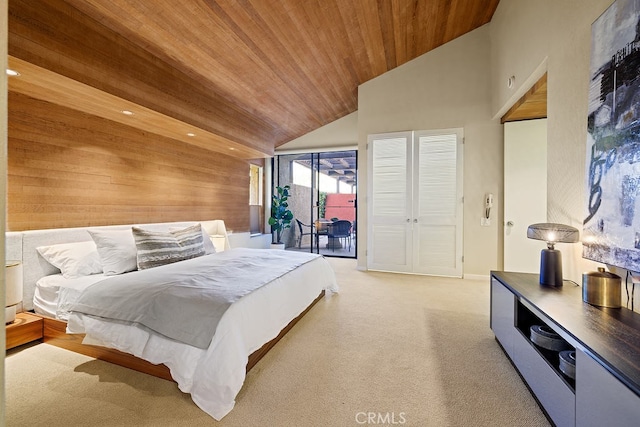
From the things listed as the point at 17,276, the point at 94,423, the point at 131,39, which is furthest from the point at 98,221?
the point at 94,423

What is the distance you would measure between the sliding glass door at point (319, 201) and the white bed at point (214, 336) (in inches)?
160

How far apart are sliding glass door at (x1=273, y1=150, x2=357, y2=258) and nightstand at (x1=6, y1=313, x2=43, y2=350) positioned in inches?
192

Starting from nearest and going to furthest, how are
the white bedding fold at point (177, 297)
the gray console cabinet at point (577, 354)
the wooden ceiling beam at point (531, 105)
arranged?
the gray console cabinet at point (577, 354) → the white bedding fold at point (177, 297) → the wooden ceiling beam at point (531, 105)

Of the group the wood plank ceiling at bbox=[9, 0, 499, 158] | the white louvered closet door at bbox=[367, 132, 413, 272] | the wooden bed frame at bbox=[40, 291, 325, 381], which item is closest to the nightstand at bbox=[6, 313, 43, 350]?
the wooden bed frame at bbox=[40, 291, 325, 381]

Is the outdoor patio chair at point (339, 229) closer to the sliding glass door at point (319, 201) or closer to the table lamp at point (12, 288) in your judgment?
the sliding glass door at point (319, 201)

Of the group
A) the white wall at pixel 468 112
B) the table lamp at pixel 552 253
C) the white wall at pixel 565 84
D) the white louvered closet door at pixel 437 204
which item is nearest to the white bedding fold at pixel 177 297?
the table lamp at pixel 552 253

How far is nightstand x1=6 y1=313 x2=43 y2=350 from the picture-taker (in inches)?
85.8

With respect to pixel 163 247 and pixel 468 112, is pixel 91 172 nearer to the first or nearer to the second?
pixel 163 247

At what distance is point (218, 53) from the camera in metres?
3.24

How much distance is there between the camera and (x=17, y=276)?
7.00ft

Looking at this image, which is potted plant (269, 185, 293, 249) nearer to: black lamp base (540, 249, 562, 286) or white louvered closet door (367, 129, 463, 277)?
white louvered closet door (367, 129, 463, 277)

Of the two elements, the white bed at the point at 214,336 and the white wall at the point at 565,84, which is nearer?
the white bed at the point at 214,336

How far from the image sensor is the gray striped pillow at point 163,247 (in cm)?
273

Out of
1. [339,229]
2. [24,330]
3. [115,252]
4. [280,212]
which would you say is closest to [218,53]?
[115,252]
